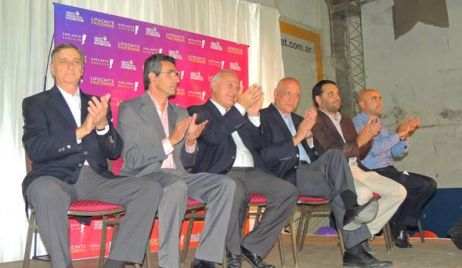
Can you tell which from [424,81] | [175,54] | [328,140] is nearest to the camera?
[328,140]

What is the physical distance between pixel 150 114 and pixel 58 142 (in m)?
0.72

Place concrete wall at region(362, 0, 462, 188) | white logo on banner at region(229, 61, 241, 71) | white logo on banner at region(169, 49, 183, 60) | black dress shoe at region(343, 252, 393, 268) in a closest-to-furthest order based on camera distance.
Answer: black dress shoe at region(343, 252, 393, 268) → white logo on banner at region(169, 49, 183, 60) → white logo on banner at region(229, 61, 241, 71) → concrete wall at region(362, 0, 462, 188)

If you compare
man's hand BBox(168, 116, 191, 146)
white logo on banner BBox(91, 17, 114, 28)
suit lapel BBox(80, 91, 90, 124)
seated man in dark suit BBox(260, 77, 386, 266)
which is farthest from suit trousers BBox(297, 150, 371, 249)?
white logo on banner BBox(91, 17, 114, 28)

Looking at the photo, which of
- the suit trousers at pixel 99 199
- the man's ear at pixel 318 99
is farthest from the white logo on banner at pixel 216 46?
the suit trousers at pixel 99 199

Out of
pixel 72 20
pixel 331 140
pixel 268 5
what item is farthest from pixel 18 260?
pixel 268 5

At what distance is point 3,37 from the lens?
13.1 feet

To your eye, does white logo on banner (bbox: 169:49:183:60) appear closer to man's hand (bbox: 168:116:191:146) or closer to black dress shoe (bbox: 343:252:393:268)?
man's hand (bbox: 168:116:191:146)

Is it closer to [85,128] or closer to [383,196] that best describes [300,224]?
[383,196]

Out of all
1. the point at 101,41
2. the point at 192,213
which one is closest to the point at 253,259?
the point at 192,213

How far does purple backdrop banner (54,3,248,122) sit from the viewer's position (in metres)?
4.13

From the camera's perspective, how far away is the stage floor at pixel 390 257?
3.45 meters

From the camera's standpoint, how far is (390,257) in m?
3.75

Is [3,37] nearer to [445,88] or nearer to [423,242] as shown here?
[423,242]

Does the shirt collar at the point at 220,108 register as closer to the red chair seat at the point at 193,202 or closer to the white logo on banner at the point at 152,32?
the red chair seat at the point at 193,202
